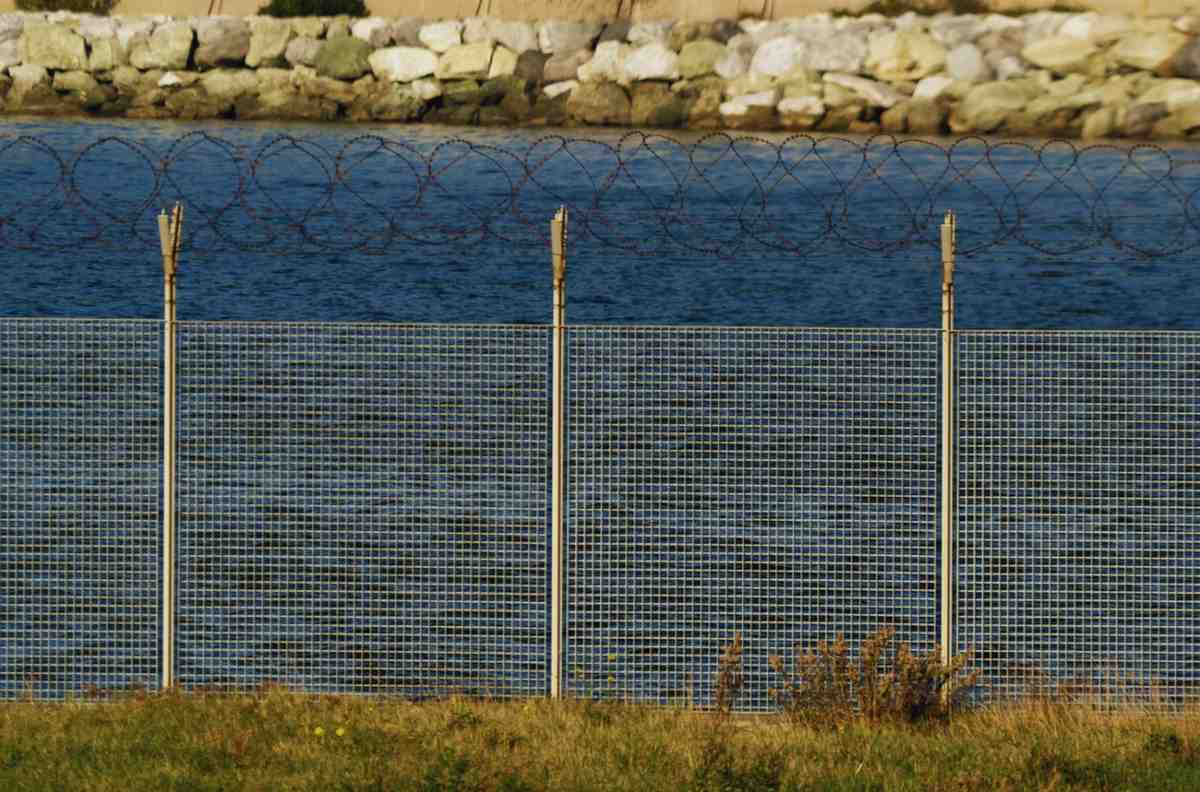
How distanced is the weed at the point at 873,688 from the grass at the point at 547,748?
0.12 meters

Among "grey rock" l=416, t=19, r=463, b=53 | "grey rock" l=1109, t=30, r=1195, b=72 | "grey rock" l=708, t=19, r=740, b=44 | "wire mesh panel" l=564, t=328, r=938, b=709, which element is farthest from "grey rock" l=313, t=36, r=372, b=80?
"wire mesh panel" l=564, t=328, r=938, b=709

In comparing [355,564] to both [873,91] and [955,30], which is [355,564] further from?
[955,30]

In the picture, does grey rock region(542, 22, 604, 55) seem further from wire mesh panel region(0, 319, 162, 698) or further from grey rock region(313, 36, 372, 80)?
wire mesh panel region(0, 319, 162, 698)

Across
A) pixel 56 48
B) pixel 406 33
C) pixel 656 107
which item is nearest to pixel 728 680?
pixel 656 107

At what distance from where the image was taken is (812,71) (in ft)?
202

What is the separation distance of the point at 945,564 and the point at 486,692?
3.12 meters

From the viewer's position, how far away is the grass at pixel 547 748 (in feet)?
36.9

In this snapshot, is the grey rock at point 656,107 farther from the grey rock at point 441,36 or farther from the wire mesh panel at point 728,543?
the wire mesh panel at point 728,543

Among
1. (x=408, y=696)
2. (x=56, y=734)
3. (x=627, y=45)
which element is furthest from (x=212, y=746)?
(x=627, y=45)

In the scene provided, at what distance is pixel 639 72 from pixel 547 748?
53408 mm

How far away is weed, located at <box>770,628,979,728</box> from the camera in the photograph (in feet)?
42.4

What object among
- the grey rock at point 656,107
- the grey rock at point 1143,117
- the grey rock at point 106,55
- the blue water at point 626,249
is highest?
the grey rock at point 106,55

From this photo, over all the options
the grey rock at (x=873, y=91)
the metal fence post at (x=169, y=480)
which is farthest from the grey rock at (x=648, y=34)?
the metal fence post at (x=169, y=480)

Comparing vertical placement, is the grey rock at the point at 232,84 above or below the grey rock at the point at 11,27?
below
